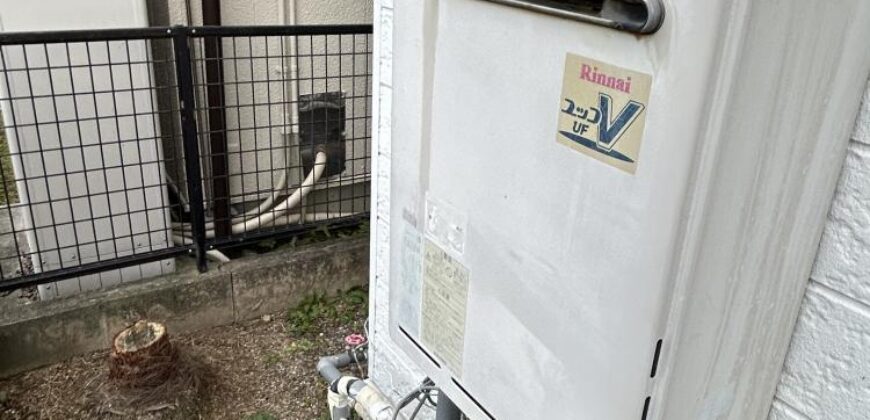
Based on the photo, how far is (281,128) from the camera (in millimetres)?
3504

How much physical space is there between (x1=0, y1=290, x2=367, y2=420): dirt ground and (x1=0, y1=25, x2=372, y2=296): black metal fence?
0.38 metres

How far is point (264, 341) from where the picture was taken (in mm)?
3213

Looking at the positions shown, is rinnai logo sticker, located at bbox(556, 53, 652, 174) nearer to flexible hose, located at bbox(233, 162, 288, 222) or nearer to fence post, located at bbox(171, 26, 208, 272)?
fence post, located at bbox(171, 26, 208, 272)

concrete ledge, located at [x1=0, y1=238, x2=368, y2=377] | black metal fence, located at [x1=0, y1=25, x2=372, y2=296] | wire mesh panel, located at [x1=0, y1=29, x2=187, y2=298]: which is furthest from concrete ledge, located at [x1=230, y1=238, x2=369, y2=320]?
wire mesh panel, located at [x1=0, y1=29, x2=187, y2=298]

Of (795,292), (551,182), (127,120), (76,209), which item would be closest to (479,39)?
(551,182)

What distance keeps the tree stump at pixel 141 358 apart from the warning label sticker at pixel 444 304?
1.62 m

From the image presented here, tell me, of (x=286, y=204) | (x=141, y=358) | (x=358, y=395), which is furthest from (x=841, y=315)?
(x=286, y=204)

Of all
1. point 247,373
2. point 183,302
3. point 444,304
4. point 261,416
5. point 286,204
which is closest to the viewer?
point 444,304

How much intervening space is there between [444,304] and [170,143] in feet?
8.35

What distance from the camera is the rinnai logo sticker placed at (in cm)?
87

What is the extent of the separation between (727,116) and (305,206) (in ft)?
9.76

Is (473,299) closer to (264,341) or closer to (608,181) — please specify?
(608,181)

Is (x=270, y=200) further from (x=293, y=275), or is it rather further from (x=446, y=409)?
(x=446, y=409)

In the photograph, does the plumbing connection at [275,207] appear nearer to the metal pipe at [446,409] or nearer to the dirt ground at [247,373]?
the dirt ground at [247,373]
